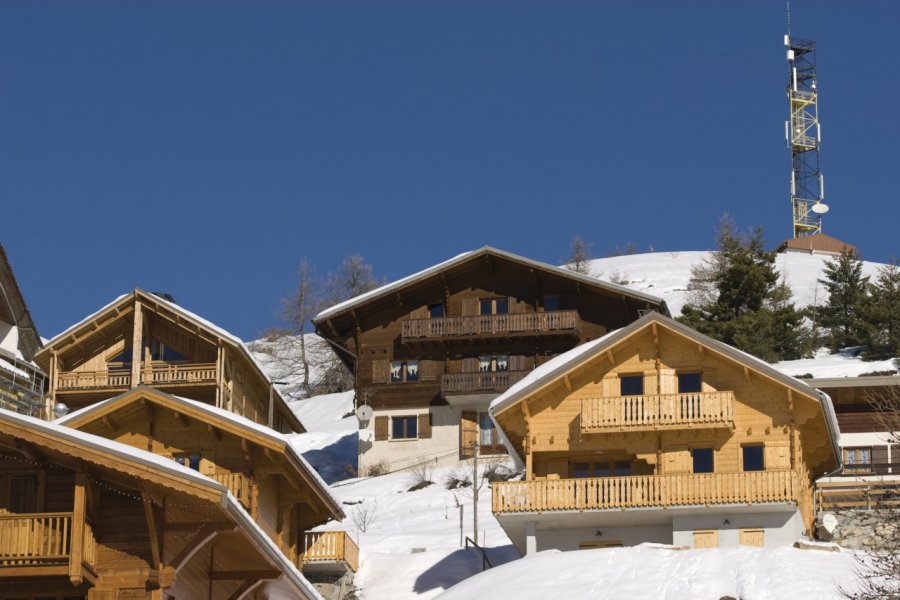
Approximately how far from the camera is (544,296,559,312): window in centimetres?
6084

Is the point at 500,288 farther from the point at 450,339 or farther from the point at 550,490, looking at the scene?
the point at 550,490

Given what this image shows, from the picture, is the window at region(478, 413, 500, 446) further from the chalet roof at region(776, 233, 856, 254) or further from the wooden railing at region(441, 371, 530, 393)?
the chalet roof at region(776, 233, 856, 254)

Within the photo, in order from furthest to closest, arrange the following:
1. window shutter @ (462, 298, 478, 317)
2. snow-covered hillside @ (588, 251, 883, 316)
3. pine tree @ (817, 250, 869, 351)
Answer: snow-covered hillside @ (588, 251, 883, 316) → pine tree @ (817, 250, 869, 351) → window shutter @ (462, 298, 478, 317)

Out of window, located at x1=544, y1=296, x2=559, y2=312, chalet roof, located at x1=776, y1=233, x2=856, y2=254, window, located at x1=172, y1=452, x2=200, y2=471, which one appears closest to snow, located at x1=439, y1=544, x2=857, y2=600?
window, located at x1=172, y1=452, x2=200, y2=471

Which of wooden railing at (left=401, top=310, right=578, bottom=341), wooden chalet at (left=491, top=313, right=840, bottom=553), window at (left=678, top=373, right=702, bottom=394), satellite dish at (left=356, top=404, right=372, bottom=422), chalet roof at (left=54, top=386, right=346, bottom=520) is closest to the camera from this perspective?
chalet roof at (left=54, top=386, right=346, bottom=520)

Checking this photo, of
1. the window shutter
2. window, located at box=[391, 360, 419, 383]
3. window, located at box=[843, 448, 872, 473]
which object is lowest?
window, located at box=[843, 448, 872, 473]

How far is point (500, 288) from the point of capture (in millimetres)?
61375

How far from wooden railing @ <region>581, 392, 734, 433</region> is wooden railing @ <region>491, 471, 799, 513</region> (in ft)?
4.45

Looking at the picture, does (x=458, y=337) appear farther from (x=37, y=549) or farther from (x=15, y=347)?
(x=37, y=549)

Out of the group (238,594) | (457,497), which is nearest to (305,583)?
(238,594)

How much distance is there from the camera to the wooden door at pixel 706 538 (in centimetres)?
4050

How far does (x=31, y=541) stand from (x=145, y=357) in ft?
103

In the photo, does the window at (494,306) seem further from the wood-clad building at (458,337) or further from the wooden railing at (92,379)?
the wooden railing at (92,379)

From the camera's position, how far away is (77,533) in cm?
2481
